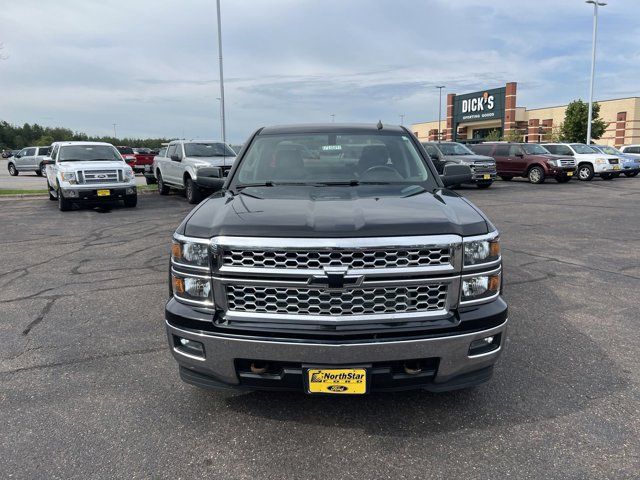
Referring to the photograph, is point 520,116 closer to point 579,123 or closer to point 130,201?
point 579,123

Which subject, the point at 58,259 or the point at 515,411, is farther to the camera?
the point at 58,259

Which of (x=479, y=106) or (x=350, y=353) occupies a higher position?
(x=479, y=106)

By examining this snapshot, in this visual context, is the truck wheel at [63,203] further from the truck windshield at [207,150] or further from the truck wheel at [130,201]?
the truck windshield at [207,150]

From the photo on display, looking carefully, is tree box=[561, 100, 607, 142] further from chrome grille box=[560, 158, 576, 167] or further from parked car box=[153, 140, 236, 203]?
parked car box=[153, 140, 236, 203]

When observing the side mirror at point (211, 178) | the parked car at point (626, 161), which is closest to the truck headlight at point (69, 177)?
the side mirror at point (211, 178)

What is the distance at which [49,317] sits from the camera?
16.3 feet

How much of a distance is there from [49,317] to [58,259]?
3046 mm

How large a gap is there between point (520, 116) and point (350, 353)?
6583 cm

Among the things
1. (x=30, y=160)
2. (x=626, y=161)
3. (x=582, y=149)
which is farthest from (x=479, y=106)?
(x=30, y=160)

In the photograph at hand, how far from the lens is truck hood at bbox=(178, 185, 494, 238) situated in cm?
272

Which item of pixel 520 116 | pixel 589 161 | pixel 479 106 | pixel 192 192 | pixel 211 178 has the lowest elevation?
pixel 192 192

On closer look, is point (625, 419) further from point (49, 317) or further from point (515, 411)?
point (49, 317)

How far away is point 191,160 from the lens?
1474 cm

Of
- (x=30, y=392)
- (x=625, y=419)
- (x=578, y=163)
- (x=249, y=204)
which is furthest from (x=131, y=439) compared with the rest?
(x=578, y=163)
